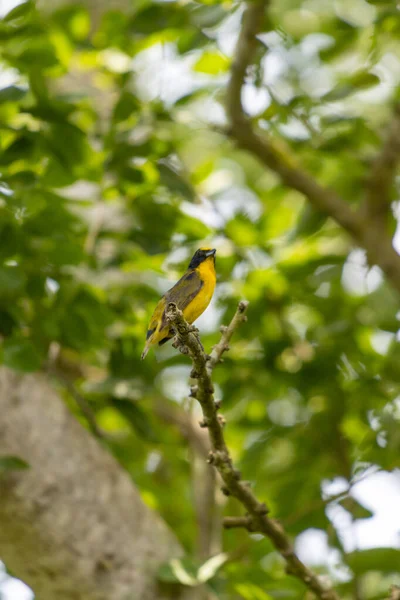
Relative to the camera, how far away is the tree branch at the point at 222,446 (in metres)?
2.09

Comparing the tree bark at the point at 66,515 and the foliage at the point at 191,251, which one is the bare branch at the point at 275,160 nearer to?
the foliage at the point at 191,251

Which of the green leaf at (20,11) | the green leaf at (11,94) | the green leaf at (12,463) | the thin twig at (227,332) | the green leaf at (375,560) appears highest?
the green leaf at (20,11)

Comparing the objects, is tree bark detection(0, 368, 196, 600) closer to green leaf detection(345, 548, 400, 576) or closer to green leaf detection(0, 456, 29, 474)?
green leaf detection(0, 456, 29, 474)

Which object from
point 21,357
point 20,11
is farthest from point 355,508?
point 20,11

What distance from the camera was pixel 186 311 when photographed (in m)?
2.83

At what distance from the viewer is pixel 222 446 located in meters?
2.38

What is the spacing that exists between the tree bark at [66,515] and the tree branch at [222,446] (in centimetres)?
96

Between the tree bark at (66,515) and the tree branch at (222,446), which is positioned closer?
the tree branch at (222,446)

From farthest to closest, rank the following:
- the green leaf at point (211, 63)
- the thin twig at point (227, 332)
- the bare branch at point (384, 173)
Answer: the green leaf at point (211, 63) < the bare branch at point (384, 173) < the thin twig at point (227, 332)

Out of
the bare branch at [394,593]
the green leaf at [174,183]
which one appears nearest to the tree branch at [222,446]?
the bare branch at [394,593]

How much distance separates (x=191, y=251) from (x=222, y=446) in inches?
72.8

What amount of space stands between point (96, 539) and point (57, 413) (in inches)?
25.1

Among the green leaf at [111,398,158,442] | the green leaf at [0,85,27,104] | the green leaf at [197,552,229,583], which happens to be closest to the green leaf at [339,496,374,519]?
the green leaf at [197,552,229,583]

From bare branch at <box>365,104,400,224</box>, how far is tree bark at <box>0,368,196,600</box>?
2.05m
